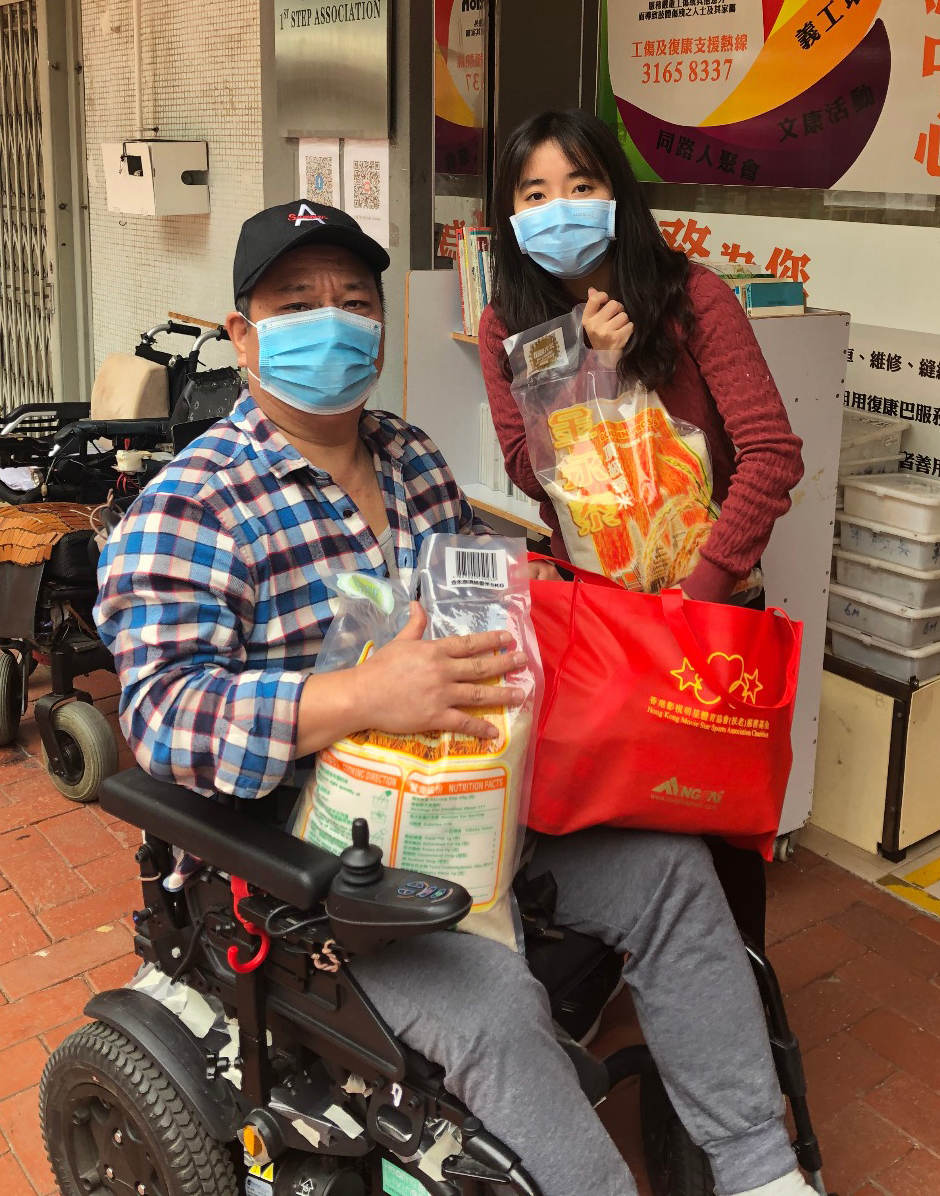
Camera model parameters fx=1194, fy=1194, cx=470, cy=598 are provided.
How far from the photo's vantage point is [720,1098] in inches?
61.4

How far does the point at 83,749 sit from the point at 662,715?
2.14 meters

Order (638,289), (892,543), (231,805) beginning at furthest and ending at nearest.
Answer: (892,543)
(638,289)
(231,805)

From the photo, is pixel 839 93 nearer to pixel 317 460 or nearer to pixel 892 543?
pixel 892 543

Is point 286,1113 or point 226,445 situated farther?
point 226,445

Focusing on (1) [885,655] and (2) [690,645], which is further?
(1) [885,655]

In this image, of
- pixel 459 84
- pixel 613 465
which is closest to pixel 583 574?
pixel 613 465

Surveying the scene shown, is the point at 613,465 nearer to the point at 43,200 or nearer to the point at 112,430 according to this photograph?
the point at 112,430

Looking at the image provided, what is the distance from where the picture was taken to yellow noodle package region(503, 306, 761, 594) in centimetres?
190

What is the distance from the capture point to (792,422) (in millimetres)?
2596

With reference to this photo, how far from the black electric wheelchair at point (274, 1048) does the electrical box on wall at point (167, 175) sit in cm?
422

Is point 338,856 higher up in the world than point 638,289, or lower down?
lower down

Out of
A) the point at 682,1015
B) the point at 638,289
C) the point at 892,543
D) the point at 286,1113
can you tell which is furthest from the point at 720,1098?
the point at 892,543

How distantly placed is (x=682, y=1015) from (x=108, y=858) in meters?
1.90

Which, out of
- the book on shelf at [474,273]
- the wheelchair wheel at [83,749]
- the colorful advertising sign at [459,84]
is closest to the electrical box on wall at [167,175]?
the colorful advertising sign at [459,84]
